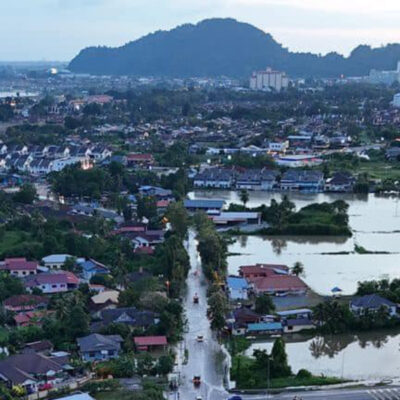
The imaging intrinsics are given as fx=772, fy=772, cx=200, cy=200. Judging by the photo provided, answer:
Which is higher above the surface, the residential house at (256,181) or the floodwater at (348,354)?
the residential house at (256,181)

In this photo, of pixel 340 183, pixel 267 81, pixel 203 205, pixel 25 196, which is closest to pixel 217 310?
pixel 203 205

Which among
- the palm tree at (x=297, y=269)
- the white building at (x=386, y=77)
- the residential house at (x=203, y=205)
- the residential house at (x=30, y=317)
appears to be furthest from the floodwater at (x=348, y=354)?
the white building at (x=386, y=77)

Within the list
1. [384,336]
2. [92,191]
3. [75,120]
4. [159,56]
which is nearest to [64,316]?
[384,336]

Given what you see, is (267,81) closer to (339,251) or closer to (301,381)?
(339,251)

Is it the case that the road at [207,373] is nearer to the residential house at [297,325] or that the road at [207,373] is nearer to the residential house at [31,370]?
the residential house at [297,325]

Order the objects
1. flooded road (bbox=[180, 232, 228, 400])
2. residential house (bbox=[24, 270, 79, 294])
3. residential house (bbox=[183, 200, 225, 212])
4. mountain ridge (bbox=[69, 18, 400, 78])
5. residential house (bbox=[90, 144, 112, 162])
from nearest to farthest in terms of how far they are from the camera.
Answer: flooded road (bbox=[180, 232, 228, 400])
residential house (bbox=[24, 270, 79, 294])
residential house (bbox=[183, 200, 225, 212])
residential house (bbox=[90, 144, 112, 162])
mountain ridge (bbox=[69, 18, 400, 78])

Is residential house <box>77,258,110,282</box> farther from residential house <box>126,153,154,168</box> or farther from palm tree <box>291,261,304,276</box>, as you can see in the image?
residential house <box>126,153,154,168</box>

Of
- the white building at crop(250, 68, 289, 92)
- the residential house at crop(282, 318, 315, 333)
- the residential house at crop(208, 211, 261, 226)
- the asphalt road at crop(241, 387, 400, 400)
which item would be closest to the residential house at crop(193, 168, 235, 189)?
the residential house at crop(208, 211, 261, 226)
